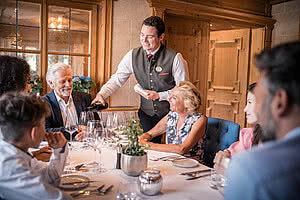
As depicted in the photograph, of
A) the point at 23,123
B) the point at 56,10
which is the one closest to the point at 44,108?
the point at 23,123

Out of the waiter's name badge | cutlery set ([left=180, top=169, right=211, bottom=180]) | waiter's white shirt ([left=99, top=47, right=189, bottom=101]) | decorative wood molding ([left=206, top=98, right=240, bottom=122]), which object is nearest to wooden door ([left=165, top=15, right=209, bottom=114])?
decorative wood molding ([left=206, top=98, right=240, bottom=122])

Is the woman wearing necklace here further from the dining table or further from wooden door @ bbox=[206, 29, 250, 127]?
wooden door @ bbox=[206, 29, 250, 127]

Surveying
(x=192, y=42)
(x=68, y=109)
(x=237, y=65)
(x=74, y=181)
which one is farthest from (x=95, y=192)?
(x=237, y=65)

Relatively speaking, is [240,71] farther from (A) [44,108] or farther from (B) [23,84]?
(A) [44,108]

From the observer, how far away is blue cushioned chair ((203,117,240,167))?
2.27m

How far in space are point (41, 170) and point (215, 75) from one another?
5114mm

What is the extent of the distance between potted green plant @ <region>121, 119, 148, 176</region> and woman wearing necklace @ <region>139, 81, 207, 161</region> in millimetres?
654

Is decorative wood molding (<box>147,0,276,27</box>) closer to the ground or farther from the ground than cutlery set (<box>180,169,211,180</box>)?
farther from the ground

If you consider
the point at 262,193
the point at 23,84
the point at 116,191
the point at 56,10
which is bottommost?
the point at 116,191

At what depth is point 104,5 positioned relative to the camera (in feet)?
12.8

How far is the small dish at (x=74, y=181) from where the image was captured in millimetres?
1333

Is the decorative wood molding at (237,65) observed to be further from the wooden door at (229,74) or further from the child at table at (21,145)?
the child at table at (21,145)

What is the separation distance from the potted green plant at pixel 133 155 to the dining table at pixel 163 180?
0.14ft

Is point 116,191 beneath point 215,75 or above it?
beneath
